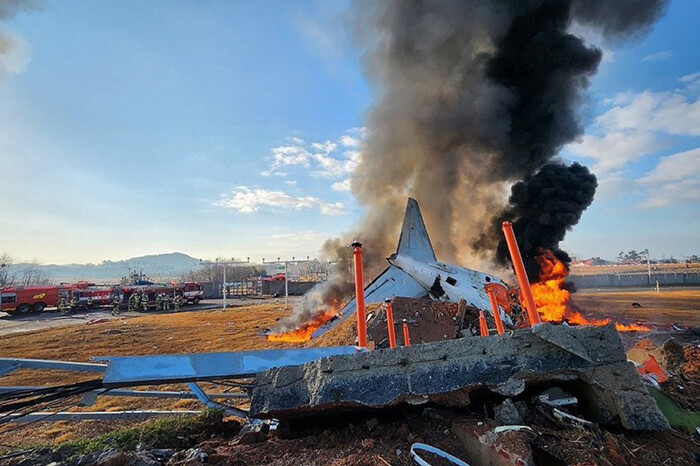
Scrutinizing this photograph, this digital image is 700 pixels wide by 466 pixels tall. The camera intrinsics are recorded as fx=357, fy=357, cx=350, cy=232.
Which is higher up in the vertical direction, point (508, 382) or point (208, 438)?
point (508, 382)

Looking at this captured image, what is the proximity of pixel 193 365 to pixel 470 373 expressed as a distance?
242 centimetres

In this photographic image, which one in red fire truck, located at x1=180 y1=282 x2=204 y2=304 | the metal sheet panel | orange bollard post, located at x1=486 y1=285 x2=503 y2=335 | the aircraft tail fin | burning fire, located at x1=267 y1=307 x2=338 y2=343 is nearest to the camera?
the metal sheet panel

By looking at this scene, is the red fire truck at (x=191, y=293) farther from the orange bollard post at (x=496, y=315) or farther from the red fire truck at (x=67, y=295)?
the orange bollard post at (x=496, y=315)

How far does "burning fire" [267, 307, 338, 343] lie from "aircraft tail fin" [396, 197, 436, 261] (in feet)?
12.6

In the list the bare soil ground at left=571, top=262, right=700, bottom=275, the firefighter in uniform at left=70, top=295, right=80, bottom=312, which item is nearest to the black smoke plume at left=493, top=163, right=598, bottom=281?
the firefighter in uniform at left=70, top=295, right=80, bottom=312

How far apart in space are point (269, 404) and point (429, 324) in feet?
26.2

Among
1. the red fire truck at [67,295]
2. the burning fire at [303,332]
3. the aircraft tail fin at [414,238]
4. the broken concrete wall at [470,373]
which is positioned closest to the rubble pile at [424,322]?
the burning fire at [303,332]

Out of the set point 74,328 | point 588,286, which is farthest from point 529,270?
point 588,286

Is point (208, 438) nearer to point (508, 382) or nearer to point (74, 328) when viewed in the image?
point (508, 382)

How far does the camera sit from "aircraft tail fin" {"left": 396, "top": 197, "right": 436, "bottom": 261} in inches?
564

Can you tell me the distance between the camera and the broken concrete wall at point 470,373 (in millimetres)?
2711

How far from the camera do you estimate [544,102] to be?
1825cm

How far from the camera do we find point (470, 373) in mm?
2820

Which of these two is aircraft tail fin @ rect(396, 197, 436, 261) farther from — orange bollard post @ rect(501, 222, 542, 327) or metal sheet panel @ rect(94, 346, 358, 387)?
metal sheet panel @ rect(94, 346, 358, 387)
